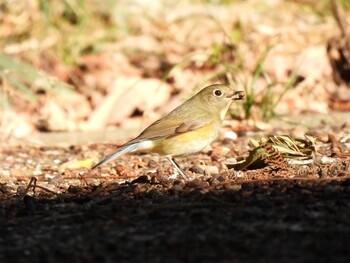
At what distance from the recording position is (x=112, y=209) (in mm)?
4695

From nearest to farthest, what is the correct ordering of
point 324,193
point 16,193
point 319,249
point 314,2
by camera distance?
point 319,249
point 324,193
point 16,193
point 314,2

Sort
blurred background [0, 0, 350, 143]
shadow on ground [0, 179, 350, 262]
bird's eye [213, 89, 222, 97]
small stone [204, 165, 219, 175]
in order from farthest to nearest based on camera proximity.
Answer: blurred background [0, 0, 350, 143], bird's eye [213, 89, 222, 97], small stone [204, 165, 219, 175], shadow on ground [0, 179, 350, 262]

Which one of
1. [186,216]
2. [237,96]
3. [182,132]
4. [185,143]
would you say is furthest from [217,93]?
[186,216]

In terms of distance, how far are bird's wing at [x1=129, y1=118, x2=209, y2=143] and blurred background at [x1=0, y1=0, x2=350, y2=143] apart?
2283 mm

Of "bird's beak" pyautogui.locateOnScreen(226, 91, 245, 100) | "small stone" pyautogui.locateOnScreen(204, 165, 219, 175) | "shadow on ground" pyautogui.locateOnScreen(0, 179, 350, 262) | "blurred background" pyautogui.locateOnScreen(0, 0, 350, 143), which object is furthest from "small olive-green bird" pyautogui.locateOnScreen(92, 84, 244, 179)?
"blurred background" pyautogui.locateOnScreen(0, 0, 350, 143)

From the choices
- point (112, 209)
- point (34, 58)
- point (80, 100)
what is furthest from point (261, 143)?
point (34, 58)

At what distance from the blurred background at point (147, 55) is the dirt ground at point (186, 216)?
10.8ft

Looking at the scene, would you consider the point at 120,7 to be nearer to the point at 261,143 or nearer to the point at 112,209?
the point at 261,143

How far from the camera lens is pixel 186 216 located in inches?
173

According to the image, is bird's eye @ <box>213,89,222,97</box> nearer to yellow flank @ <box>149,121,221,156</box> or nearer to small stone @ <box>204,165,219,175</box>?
yellow flank @ <box>149,121,221,156</box>

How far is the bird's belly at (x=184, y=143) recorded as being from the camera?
20.8ft

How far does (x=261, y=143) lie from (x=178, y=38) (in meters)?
5.82

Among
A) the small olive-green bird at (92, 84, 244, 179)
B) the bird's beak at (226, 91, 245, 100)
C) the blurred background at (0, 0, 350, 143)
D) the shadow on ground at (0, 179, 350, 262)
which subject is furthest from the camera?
the blurred background at (0, 0, 350, 143)

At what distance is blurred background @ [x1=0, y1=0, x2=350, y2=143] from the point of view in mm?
9492
